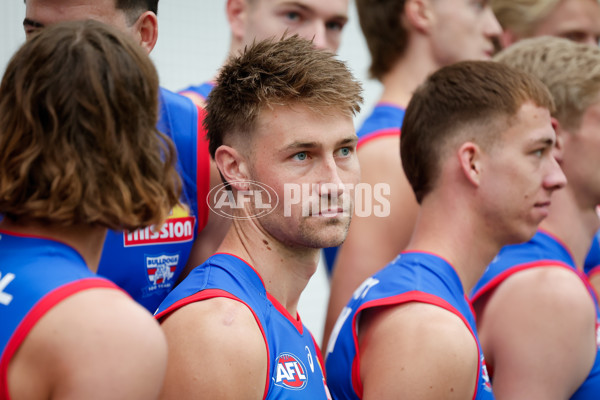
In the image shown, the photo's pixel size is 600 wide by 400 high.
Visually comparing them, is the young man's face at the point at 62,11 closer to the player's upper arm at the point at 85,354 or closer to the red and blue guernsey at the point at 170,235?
the red and blue guernsey at the point at 170,235

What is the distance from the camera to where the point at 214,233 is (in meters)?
2.96

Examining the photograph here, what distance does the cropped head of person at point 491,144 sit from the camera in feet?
9.57

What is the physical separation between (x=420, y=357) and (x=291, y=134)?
77cm

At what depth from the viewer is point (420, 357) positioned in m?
2.30

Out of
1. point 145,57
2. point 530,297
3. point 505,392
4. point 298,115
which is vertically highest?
point 145,57

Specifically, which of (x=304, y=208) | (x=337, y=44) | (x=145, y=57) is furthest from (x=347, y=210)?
(x=337, y=44)

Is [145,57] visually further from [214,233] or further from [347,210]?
[214,233]

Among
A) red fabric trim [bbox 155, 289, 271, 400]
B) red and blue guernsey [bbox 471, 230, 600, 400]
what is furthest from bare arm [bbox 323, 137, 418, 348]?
red fabric trim [bbox 155, 289, 271, 400]

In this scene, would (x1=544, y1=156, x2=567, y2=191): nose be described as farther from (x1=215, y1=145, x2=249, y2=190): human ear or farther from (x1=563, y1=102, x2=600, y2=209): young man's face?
(x1=215, y1=145, x2=249, y2=190): human ear

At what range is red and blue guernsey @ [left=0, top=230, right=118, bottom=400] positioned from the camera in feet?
5.17

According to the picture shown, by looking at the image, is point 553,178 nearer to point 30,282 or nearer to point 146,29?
point 146,29

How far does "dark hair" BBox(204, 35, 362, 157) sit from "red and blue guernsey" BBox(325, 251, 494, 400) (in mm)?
Result: 586

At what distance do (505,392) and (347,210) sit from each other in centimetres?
101

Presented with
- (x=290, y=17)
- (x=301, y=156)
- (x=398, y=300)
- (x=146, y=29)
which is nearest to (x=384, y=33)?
(x=290, y=17)
